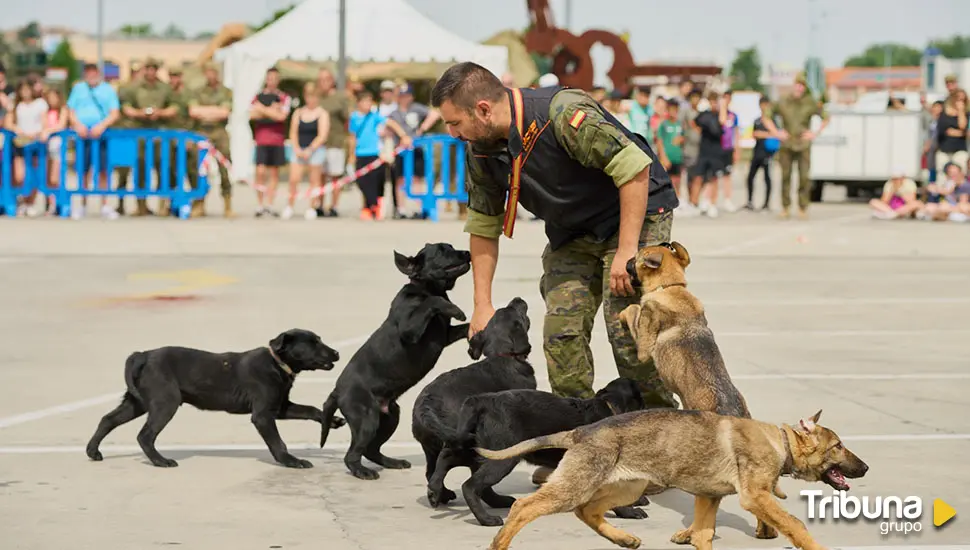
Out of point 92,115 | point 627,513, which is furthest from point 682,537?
point 92,115

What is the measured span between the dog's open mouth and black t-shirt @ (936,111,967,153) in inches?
780

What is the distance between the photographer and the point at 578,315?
21.9ft

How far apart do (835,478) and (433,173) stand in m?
17.6

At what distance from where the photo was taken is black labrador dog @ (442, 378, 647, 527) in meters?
5.98

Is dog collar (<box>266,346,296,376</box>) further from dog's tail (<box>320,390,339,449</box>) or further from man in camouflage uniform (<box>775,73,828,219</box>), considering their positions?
man in camouflage uniform (<box>775,73,828,219</box>)

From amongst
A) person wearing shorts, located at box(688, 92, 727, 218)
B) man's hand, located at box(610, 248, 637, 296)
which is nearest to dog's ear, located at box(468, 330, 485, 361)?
man's hand, located at box(610, 248, 637, 296)

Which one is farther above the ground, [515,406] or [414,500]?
[515,406]

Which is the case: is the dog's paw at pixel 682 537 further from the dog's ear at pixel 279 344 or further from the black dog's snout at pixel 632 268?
the dog's ear at pixel 279 344

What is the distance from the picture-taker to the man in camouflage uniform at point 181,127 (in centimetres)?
2214

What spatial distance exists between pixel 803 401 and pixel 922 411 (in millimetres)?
650

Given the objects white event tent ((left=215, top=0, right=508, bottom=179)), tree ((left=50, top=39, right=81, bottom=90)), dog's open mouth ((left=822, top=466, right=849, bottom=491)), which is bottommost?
dog's open mouth ((left=822, top=466, right=849, bottom=491))

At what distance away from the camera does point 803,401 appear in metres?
8.70

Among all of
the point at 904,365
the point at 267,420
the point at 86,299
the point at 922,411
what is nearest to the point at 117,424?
the point at 267,420

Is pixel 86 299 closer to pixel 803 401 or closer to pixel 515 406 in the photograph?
pixel 803 401
